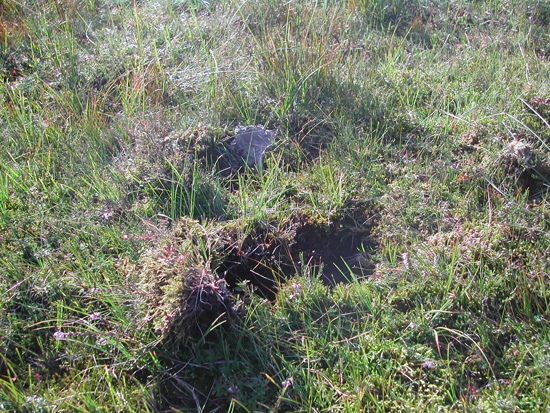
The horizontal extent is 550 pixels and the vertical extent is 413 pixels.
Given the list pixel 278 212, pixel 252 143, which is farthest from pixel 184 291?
pixel 252 143

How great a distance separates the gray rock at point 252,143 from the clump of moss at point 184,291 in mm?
1023

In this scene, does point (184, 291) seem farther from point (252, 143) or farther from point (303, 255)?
point (252, 143)

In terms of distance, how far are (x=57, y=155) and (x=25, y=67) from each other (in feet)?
4.88

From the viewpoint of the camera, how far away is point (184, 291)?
7.25 ft

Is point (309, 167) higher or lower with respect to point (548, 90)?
lower

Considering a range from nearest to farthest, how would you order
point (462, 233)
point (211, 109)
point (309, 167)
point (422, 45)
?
point (462, 233)
point (309, 167)
point (211, 109)
point (422, 45)

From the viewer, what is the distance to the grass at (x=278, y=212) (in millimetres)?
2199

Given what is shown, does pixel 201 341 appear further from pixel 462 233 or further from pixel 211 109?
pixel 211 109

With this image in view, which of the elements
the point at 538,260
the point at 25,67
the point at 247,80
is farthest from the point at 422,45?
the point at 25,67

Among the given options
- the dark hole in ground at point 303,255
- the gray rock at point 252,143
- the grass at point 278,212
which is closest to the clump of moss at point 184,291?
the grass at point 278,212

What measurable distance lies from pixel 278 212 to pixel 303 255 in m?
0.32

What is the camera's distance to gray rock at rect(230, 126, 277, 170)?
10.9 feet

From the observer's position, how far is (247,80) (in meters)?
3.79

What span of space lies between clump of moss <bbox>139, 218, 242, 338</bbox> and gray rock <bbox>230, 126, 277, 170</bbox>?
1023mm
